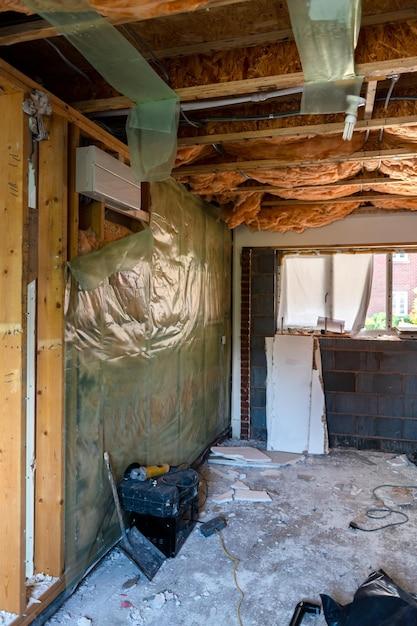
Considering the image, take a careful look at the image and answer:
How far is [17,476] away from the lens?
1.91 m

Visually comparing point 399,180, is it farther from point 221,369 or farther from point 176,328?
point 221,369

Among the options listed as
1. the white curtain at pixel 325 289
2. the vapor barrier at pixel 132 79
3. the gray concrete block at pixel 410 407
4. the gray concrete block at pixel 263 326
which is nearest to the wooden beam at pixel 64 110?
the vapor barrier at pixel 132 79

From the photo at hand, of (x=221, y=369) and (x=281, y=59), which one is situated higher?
(x=281, y=59)

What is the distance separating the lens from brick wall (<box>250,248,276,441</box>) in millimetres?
4922

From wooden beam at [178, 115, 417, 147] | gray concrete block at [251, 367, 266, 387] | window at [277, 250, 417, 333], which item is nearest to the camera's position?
wooden beam at [178, 115, 417, 147]

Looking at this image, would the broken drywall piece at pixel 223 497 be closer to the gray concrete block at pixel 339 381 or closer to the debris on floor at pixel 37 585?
the debris on floor at pixel 37 585

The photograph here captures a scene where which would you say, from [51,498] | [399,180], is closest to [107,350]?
[51,498]

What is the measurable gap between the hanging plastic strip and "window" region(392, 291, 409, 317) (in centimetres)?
322

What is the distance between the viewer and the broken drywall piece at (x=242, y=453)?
166 inches

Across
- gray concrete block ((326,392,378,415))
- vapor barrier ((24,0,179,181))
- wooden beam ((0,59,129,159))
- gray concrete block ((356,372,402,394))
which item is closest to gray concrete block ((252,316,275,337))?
gray concrete block ((326,392,378,415))

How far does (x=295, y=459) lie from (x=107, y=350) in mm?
2601

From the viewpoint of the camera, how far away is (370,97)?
2143 mm

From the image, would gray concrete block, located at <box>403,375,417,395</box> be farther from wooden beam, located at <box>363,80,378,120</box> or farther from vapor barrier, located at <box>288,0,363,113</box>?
vapor barrier, located at <box>288,0,363,113</box>

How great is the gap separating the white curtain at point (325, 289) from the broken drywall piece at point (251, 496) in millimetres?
2087
